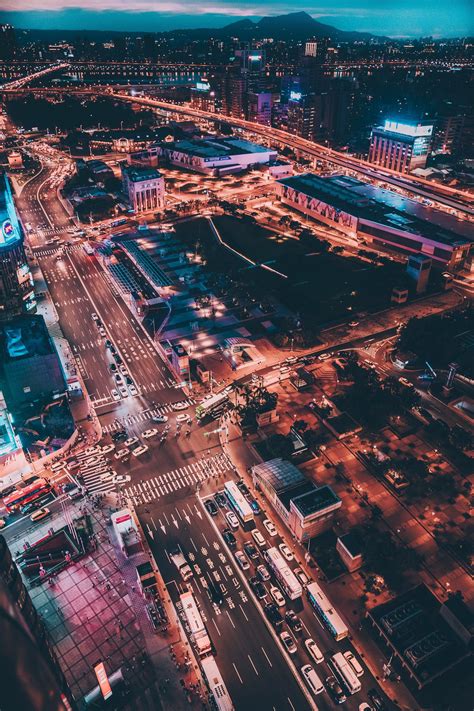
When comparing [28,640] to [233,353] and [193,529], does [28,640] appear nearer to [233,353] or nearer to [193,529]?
[193,529]

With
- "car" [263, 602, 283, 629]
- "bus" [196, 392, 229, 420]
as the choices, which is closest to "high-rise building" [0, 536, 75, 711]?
"car" [263, 602, 283, 629]

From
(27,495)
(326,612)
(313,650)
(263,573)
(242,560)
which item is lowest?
(313,650)

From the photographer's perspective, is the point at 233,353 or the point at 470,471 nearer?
the point at 470,471

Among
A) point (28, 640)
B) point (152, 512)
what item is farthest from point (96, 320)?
point (28, 640)

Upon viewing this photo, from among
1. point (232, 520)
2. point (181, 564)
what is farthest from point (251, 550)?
point (181, 564)

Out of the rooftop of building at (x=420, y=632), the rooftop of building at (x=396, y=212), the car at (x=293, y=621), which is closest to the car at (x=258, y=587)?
the car at (x=293, y=621)

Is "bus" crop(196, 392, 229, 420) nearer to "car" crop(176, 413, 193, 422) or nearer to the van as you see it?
"car" crop(176, 413, 193, 422)

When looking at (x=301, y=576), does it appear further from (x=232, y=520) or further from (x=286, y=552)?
(x=232, y=520)

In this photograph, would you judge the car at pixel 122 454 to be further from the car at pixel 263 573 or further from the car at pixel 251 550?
the car at pixel 263 573
